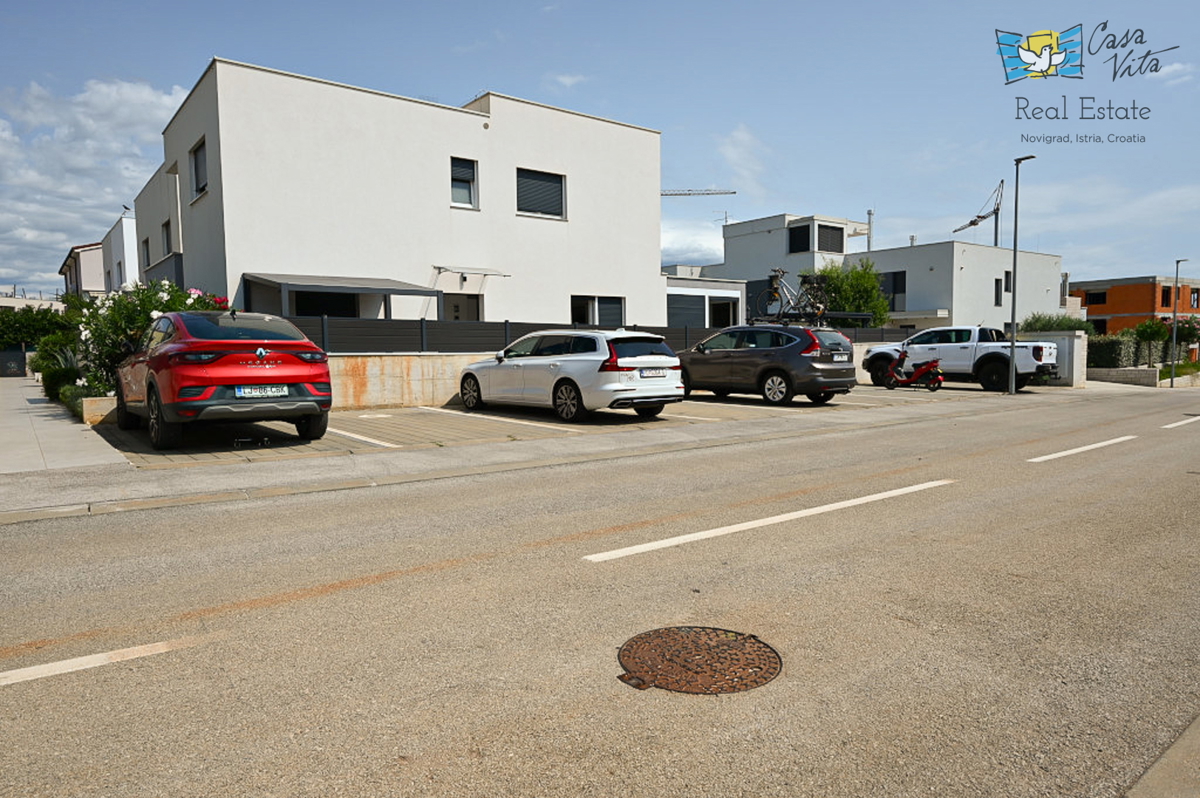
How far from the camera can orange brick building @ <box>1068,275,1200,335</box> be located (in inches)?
2857

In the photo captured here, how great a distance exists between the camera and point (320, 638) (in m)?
3.91

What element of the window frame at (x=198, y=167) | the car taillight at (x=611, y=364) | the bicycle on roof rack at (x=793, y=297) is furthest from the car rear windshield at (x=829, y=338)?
the window frame at (x=198, y=167)

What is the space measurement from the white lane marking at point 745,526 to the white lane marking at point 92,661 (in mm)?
2373

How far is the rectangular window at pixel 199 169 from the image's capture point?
21.1 metres

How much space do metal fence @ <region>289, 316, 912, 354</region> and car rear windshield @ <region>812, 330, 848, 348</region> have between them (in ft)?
17.8

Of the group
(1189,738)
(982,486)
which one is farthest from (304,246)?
(1189,738)

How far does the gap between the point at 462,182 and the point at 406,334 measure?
7.44m

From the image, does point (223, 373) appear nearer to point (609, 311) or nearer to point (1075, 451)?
point (1075, 451)

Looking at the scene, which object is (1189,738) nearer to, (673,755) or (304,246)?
(673,755)

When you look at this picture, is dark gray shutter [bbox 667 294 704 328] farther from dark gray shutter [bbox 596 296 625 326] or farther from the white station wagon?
the white station wagon

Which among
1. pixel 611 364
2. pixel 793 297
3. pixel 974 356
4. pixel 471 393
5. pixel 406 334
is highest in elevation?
pixel 793 297

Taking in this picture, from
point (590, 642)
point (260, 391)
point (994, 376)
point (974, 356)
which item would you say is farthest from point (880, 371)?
point (590, 642)

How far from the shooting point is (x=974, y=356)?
2512 cm

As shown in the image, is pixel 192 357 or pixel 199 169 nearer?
pixel 192 357
